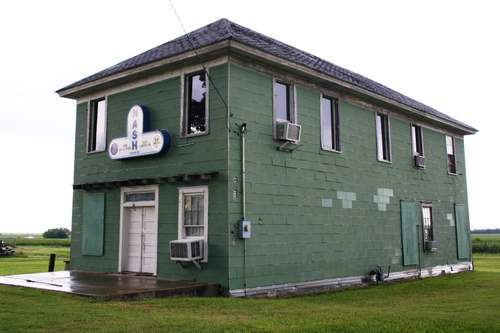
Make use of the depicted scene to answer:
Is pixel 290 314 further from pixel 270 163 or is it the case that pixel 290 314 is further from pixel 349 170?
pixel 349 170

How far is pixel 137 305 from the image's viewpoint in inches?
366

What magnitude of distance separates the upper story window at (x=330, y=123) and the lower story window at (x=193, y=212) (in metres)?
4.47

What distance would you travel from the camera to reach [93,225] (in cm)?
1477

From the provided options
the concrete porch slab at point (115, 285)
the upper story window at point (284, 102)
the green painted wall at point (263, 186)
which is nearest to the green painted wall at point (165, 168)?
the green painted wall at point (263, 186)

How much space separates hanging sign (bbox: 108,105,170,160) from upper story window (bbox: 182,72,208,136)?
2.07ft

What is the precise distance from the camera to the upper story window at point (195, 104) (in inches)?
497

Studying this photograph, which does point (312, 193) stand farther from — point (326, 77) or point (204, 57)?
point (204, 57)

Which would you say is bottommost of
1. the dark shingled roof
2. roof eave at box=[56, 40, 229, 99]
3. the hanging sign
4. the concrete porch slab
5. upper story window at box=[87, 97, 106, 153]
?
the concrete porch slab

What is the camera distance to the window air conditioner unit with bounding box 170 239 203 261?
1160 cm

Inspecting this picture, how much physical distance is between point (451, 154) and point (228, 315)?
16471mm

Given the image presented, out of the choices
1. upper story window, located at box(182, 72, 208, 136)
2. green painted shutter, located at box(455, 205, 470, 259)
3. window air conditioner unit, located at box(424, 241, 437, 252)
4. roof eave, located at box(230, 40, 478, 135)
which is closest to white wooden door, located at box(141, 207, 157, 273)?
upper story window, located at box(182, 72, 208, 136)

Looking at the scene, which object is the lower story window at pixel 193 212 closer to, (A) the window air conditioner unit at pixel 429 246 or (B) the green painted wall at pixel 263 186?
(B) the green painted wall at pixel 263 186

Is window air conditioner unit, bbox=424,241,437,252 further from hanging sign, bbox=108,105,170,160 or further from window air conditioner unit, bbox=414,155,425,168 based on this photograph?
hanging sign, bbox=108,105,170,160

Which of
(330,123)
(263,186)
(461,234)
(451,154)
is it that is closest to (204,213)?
(263,186)
